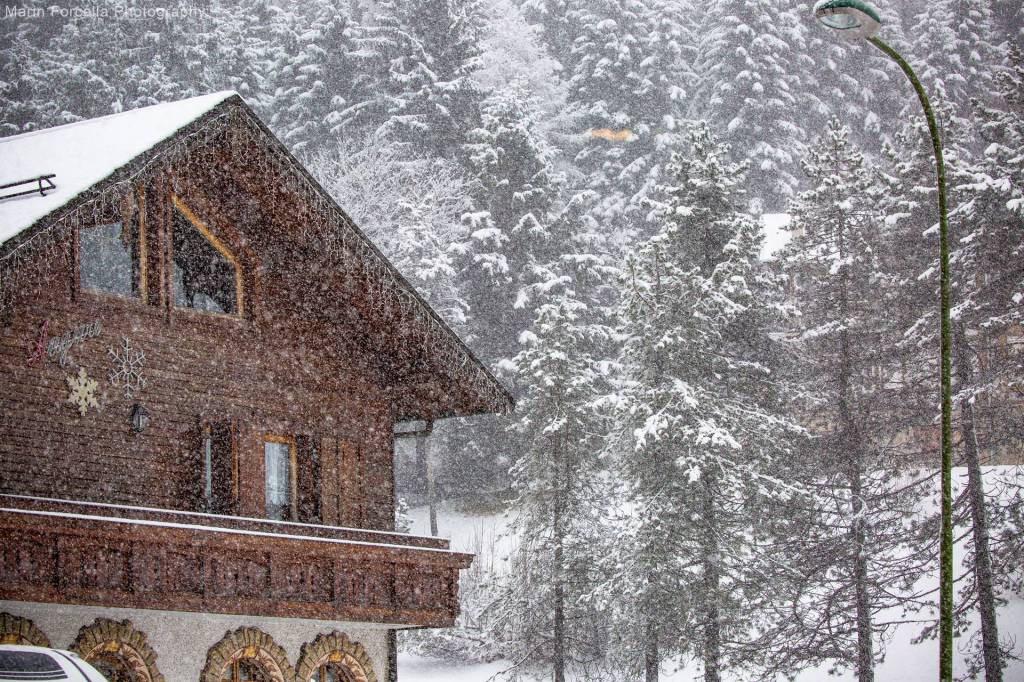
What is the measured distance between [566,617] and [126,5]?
37.6m

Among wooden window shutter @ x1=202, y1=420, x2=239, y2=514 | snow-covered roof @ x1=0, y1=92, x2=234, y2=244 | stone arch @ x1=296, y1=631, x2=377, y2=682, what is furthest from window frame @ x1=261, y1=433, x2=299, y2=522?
snow-covered roof @ x1=0, y1=92, x2=234, y2=244

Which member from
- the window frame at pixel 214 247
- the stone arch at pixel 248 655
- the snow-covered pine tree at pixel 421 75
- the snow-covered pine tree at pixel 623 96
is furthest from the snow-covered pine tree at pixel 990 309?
the snow-covered pine tree at pixel 421 75

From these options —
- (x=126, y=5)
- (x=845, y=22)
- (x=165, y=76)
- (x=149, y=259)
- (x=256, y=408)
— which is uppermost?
(x=126, y=5)

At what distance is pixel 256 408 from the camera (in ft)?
64.7

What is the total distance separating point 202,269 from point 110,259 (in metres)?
1.74

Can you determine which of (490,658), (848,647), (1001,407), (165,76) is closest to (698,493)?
(848,647)

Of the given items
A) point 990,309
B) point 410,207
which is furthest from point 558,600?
point 410,207

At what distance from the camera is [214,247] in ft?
66.1

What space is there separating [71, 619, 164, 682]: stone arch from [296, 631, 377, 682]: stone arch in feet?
8.66

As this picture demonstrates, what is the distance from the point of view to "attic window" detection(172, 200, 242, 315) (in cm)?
1964

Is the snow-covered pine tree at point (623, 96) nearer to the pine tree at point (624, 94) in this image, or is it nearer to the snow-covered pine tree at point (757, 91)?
the pine tree at point (624, 94)

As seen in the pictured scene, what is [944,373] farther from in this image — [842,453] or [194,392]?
[842,453]

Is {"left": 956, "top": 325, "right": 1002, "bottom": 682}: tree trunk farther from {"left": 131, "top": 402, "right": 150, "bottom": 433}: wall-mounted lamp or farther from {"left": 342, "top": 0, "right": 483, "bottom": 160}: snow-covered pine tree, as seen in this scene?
{"left": 342, "top": 0, "right": 483, "bottom": 160}: snow-covered pine tree

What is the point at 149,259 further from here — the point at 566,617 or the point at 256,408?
the point at 566,617
